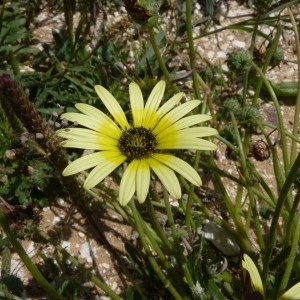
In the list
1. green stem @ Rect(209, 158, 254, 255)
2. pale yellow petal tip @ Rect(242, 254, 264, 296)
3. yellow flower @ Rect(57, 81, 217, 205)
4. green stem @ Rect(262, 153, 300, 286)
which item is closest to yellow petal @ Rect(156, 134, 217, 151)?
yellow flower @ Rect(57, 81, 217, 205)

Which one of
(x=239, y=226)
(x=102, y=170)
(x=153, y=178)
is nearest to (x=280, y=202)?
(x=102, y=170)

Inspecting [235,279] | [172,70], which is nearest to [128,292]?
[235,279]

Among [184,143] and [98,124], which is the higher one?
[98,124]

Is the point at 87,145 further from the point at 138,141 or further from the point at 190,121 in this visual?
the point at 190,121

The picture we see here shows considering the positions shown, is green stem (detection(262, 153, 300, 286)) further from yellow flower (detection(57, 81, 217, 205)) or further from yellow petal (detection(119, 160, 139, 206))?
yellow petal (detection(119, 160, 139, 206))

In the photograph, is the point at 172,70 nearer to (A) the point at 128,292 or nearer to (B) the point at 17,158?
(B) the point at 17,158

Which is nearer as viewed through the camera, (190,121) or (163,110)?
(190,121)
